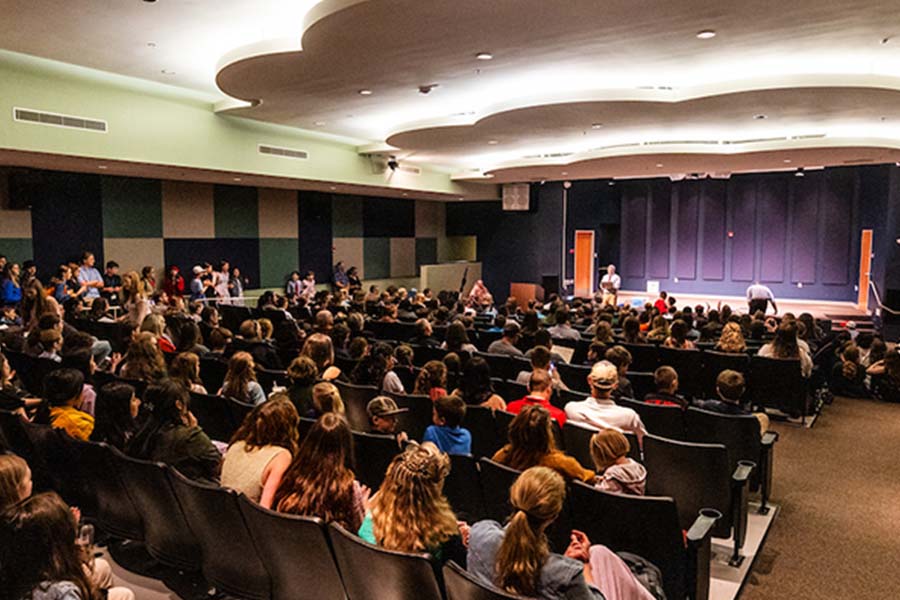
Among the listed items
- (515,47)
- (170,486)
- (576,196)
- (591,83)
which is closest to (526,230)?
(576,196)

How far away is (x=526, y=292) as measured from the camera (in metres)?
18.7

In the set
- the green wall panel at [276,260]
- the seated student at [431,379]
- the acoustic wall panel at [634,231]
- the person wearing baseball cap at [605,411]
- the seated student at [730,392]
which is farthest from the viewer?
the acoustic wall panel at [634,231]

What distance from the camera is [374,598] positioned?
7.35 ft

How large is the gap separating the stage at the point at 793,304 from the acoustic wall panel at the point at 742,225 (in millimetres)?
832

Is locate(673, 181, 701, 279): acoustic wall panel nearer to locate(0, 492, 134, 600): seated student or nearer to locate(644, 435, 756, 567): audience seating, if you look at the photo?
locate(644, 435, 756, 567): audience seating

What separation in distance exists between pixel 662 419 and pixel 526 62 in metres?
4.19

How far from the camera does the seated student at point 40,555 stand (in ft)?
5.98

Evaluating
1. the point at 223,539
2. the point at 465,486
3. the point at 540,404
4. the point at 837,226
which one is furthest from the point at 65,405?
the point at 837,226

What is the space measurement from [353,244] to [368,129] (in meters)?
6.10

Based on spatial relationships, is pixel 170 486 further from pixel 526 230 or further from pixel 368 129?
pixel 526 230

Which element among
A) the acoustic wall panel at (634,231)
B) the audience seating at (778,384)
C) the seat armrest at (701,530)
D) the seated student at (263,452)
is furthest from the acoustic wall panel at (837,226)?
the seated student at (263,452)

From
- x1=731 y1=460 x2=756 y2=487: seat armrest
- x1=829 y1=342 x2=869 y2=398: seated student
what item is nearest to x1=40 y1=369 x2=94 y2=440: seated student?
x1=731 y1=460 x2=756 y2=487: seat armrest

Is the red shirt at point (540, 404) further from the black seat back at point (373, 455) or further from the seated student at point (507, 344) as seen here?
the seated student at point (507, 344)

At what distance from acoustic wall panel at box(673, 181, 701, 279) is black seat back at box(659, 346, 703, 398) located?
44.0 ft
